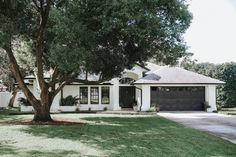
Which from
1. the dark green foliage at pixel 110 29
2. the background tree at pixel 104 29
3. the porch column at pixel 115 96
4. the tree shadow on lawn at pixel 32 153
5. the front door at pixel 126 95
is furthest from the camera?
the front door at pixel 126 95

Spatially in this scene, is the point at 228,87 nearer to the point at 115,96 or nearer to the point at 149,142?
the point at 115,96

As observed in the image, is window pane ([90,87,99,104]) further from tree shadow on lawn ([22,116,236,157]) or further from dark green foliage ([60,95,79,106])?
tree shadow on lawn ([22,116,236,157])

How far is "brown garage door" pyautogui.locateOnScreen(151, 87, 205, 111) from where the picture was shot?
39.0 meters

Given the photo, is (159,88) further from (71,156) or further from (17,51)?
(71,156)

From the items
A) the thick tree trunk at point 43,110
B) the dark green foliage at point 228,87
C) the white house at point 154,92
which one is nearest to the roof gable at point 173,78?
the white house at point 154,92

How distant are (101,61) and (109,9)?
393 cm

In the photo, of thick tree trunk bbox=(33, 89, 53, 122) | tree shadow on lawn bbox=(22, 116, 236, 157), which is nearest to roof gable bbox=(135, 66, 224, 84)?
thick tree trunk bbox=(33, 89, 53, 122)

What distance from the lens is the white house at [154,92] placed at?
126 feet

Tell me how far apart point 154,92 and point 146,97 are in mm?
1108

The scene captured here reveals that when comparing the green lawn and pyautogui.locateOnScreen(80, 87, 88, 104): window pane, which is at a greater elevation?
pyautogui.locateOnScreen(80, 87, 88, 104): window pane

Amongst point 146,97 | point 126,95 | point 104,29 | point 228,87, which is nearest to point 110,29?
point 104,29

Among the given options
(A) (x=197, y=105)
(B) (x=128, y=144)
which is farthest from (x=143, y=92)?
(B) (x=128, y=144)

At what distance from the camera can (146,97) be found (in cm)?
3838

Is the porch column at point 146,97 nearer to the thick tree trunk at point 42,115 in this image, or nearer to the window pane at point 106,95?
the window pane at point 106,95
